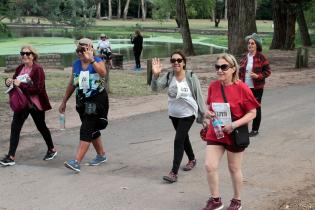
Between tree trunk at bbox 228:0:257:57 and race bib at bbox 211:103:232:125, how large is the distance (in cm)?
1814

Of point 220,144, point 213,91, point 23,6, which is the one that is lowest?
point 220,144

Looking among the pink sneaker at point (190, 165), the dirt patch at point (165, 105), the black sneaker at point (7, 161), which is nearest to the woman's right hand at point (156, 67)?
the pink sneaker at point (190, 165)

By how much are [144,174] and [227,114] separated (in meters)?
2.01

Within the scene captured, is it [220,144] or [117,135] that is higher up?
[220,144]

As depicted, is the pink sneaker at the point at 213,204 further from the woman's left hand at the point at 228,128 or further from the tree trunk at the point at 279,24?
the tree trunk at the point at 279,24

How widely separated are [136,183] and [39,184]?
1.12 metres

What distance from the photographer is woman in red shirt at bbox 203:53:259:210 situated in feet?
17.3

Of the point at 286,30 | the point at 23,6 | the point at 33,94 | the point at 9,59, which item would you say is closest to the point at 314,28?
the point at 286,30

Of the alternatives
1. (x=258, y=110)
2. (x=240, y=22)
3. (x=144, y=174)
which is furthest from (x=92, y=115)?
(x=240, y=22)

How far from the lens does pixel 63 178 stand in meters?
6.80

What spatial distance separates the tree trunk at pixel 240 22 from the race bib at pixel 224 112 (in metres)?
18.1

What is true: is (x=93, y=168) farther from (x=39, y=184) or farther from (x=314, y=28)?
(x=314, y=28)

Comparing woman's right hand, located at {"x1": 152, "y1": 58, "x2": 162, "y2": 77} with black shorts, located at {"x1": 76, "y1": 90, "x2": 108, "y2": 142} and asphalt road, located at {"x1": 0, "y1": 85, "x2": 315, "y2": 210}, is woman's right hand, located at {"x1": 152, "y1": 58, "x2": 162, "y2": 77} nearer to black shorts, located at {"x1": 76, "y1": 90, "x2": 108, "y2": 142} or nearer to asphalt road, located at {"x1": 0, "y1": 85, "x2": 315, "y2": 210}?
black shorts, located at {"x1": 76, "y1": 90, "x2": 108, "y2": 142}

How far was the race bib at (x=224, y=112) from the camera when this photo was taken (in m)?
5.30
